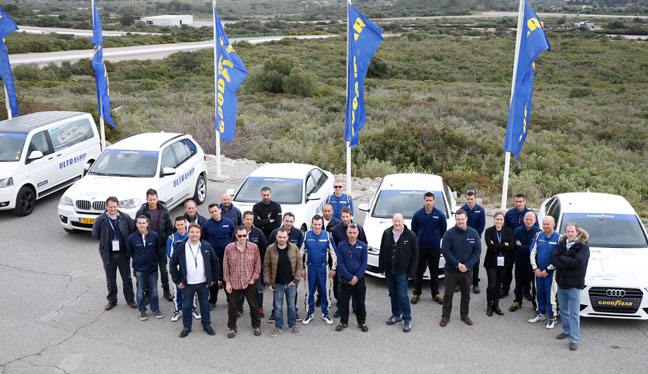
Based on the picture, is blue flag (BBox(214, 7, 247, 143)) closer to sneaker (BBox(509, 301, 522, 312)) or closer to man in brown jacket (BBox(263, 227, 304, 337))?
man in brown jacket (BBox(263, 227, 304, 337))

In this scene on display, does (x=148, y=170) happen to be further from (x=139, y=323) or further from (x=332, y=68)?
(x=332, y=68)

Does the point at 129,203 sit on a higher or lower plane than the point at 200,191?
higher

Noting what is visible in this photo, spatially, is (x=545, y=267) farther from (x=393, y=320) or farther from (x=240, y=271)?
(x=240, y=271)

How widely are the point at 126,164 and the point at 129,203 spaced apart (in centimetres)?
143

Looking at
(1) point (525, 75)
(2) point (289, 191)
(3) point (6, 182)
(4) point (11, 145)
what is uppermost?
(1) point (525, 75)

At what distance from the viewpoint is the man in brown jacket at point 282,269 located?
8398mm

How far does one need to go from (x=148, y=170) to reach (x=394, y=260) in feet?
22.8

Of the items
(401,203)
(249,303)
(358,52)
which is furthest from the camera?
(358,52)

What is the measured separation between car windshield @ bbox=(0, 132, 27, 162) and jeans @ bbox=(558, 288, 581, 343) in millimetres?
11987

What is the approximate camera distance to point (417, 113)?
31391mm

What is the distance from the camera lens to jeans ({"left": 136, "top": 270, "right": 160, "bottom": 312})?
352 inches

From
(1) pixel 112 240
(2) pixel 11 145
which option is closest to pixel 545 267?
(1) pixel 112 240

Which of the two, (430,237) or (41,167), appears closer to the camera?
(430,237)

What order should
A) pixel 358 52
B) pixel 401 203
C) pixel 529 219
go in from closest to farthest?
1. pixel 529 219
2. pixel 401 203
3. pixel 358 52
